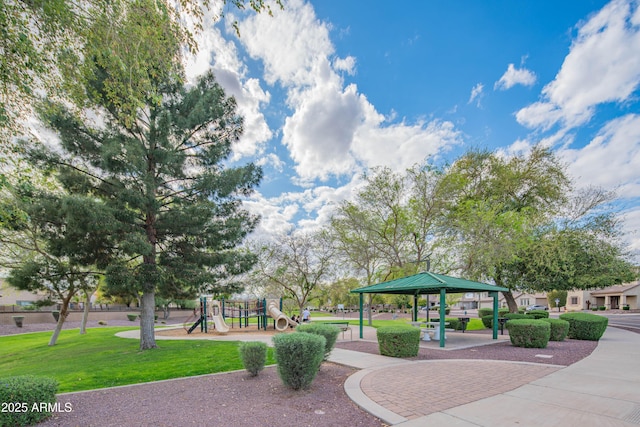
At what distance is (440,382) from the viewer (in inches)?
233

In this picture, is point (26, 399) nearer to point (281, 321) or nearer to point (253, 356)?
point (253, 356)

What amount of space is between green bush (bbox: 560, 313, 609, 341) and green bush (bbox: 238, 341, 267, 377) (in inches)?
529

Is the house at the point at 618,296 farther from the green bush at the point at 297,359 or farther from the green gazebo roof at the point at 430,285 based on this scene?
the green bush at the point at 297,359

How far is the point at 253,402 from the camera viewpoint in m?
4.91

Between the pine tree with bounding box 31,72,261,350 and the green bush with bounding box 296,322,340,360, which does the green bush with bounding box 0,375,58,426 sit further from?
the pine tree with bounding box 31,72,261,350

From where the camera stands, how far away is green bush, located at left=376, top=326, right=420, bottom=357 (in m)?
8.55

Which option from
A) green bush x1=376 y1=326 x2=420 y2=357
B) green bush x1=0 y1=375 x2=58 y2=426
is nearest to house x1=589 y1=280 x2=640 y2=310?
green bush x1=376 y1=326 x2=420 y2=357

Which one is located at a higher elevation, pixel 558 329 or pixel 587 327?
pixel 558 329

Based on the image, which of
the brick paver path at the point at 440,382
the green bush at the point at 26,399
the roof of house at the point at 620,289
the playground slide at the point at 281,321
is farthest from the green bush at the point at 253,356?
the roof of house at the point at 620,289

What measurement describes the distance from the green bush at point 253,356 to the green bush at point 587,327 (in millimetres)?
13432

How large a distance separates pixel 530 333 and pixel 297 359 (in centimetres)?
901

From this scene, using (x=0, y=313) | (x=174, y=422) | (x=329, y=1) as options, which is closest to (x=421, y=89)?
(x=329, y=1)

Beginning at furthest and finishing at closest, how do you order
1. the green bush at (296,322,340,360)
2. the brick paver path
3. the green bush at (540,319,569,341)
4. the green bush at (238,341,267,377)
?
the green bush at (540,319,569,341) → the green bush at (296,322,340,360) → the green bush at (238,341,267,377) → the brick paver path

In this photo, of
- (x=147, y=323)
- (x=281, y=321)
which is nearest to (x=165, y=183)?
(x=147, y=323)
